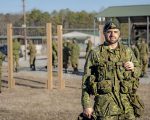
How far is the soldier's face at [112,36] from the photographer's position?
15.8 feet

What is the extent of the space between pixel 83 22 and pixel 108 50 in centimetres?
10457

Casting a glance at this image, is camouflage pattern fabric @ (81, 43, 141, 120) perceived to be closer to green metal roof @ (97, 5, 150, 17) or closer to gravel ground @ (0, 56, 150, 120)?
gravel ground @ (0, 56, 150, 120)

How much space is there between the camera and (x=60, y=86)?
14.9m

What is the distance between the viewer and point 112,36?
190 inches

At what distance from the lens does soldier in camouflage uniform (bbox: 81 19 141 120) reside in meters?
4.82

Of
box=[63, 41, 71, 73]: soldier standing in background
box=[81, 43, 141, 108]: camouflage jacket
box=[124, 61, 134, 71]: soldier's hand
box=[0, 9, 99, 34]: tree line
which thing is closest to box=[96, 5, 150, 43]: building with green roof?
box=[63, 41, 71, 73]: soldier standing in background

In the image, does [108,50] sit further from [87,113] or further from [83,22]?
[83,22]

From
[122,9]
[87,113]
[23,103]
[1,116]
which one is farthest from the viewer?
[122,9]

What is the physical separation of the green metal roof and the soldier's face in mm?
28634

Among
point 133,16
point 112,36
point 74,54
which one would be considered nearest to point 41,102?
point 112,36

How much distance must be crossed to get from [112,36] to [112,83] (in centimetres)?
51

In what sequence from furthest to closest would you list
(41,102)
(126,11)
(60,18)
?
(60,18) < (126,11) < (41,102)

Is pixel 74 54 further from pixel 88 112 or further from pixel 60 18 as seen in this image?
pixel 60 18

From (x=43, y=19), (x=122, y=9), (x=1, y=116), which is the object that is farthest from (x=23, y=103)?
(x=43, y=19)
